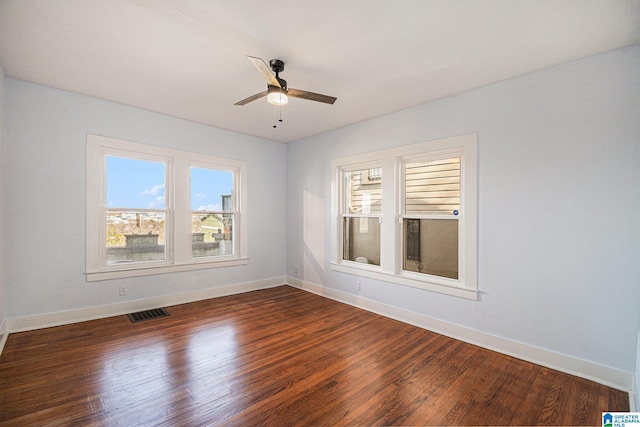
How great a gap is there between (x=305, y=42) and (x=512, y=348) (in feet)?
11.6

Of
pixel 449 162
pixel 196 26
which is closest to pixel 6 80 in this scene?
pixel 196 26

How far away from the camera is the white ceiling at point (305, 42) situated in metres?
2.03

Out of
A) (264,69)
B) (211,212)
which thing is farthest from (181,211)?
(264,69)

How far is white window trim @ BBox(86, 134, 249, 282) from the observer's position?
3.71 metres

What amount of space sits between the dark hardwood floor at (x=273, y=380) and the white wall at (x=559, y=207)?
1.31ft

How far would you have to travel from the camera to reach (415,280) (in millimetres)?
3754

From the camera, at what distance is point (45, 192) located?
3393mm

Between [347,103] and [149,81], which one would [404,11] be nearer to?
[347,103]

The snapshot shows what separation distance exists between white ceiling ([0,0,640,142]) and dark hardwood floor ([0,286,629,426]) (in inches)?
112

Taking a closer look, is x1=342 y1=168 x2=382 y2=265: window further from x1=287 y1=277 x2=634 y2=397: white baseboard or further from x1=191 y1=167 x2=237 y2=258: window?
x1=191 y1=167 x2=237 y2=258: window

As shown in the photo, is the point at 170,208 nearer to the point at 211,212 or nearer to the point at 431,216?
the point at 211,212

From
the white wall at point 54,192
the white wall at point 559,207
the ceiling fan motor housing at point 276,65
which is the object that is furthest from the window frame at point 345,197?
the white wall at point 54,192

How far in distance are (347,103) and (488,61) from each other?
5.25ft

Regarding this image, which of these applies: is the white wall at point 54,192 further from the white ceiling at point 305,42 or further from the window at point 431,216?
the window at point 431,216
